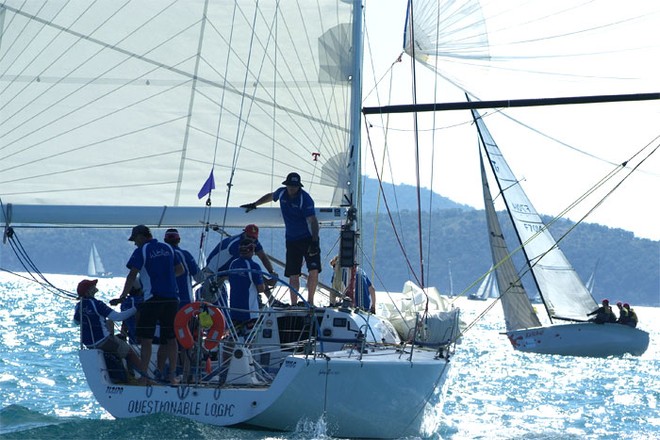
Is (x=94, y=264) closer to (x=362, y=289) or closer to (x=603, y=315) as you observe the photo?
(x=603, y=315)

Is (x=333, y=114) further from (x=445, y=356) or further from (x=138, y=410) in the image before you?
(x=138, y=410)

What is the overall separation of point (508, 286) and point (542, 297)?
1.78 meters

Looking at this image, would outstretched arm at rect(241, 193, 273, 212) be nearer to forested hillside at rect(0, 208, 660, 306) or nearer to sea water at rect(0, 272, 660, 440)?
sea water at rect(0, 272, 660, 440)

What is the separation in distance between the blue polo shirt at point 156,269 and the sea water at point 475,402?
0.95 m

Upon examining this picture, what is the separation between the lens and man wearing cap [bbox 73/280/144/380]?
9547mm

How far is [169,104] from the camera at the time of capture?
464 inches

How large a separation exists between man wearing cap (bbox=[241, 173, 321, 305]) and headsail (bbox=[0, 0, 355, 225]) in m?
0.45

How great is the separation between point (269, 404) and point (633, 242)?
152 metres

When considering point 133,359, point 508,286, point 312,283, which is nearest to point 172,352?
point 133,359

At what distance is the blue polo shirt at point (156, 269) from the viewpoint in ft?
30.5

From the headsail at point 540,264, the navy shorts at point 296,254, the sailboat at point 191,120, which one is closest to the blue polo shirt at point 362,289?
the sailboat at point 191,120

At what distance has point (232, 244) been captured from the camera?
11102 mm

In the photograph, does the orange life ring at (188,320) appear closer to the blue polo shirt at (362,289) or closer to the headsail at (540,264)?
the blue polo shirt at (362,289)

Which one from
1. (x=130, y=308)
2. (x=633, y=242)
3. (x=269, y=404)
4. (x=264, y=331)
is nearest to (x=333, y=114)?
(x=264, y=331)
